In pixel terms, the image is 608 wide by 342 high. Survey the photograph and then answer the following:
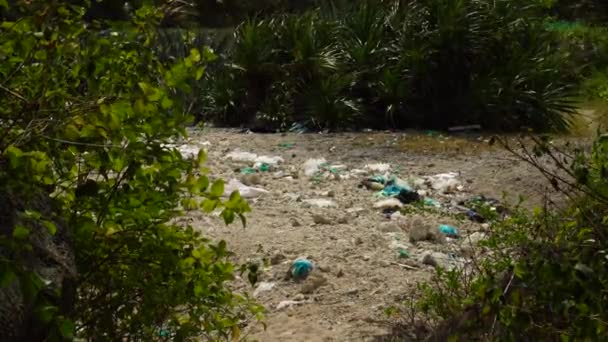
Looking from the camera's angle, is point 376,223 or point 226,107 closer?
point 376,223

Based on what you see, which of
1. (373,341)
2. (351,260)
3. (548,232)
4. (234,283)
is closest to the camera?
(548,232)

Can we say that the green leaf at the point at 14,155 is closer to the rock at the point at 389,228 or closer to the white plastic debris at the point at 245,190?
the rock at the point at 389,228

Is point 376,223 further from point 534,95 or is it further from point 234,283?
point 534,95

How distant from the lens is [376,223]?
725 centimetres

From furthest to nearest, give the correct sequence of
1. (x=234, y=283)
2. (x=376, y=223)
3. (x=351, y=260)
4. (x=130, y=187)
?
(x=376, y=223) → (x=351, y=260) → (x=234, y=283) → (x=130, y=187)

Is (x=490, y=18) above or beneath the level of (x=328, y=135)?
above

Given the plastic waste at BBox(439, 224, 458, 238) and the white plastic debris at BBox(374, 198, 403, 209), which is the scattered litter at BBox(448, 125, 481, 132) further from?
the plastic waste at BBox(439, 224, 458, 238)

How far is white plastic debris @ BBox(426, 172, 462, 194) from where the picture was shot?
27.8 ft

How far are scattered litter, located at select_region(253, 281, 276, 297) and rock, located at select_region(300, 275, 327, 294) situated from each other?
0.18 metres

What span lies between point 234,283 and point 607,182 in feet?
9.41

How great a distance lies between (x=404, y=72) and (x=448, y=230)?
16.4 feet

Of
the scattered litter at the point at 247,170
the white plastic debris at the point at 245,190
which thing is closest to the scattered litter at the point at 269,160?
the scattered litter at the point at 247,170

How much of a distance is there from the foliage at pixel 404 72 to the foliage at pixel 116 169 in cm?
796

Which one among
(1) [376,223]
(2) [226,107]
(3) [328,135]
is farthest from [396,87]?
(1) [376,223]
